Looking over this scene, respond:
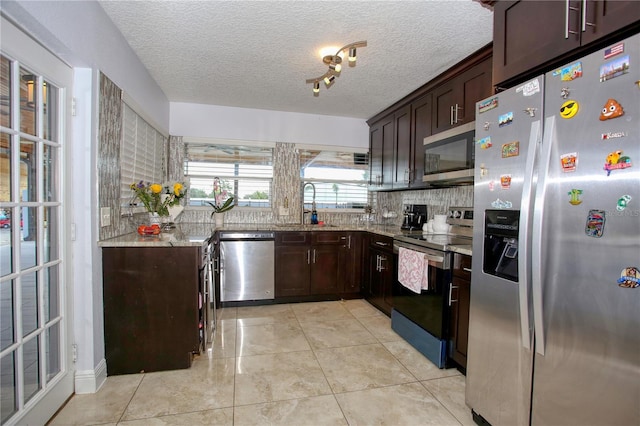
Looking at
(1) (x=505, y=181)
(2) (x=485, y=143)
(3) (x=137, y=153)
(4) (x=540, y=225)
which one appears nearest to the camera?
(4) (x=540, y=225)

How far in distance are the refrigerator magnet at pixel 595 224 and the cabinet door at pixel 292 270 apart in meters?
2.92

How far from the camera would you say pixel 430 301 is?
2.49 meters

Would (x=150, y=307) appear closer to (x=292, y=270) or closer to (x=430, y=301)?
(x=292, y=270)

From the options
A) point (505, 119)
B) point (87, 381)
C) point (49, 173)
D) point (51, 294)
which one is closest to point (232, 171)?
point (49, 173)

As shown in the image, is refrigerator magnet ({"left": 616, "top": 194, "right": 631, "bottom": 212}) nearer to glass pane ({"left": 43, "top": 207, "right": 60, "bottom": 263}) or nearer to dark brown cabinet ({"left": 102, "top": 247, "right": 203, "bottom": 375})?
dark brown cabinet ({"left": 102, "top": 247, "right": 203, "bottom": 375})

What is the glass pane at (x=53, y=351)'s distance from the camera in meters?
1.79

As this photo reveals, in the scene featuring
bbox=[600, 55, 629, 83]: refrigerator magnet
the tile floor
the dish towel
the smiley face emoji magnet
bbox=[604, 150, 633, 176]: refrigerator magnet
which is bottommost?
the tile floor

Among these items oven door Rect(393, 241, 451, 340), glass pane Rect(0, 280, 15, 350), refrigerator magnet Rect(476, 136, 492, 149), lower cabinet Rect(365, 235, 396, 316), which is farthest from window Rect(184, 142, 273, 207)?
refrigerator magnet Rect(476, 136, 492, 149)

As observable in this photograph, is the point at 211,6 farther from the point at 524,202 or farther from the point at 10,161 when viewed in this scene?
the point at 524,202

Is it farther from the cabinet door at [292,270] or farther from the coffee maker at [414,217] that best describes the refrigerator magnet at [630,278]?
the cabinet door at [292,270]

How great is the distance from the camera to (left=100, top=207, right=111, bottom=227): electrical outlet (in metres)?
2.13

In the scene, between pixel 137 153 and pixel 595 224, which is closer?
pixel 595 224

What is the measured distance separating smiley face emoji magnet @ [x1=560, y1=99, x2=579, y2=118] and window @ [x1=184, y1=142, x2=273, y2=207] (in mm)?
3468

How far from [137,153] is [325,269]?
7.66 ft
